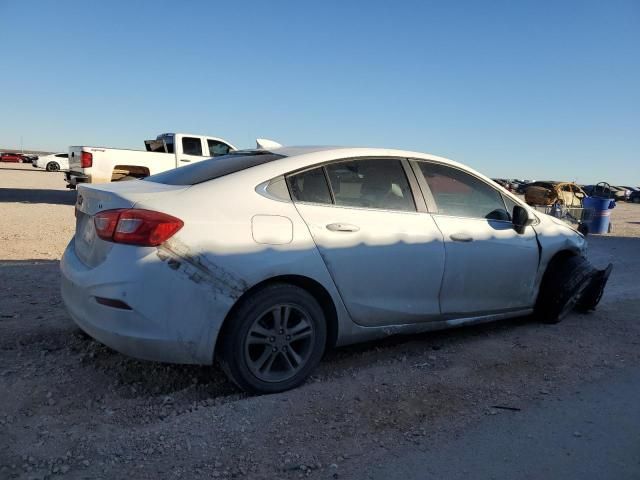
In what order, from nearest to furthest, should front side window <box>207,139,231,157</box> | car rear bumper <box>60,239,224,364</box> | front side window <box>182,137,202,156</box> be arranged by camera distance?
car rear bumper <box>60,239,224,364</box>, front side window <box>182,137,202,156</box>, front side window <box>207,139,231,157</box>

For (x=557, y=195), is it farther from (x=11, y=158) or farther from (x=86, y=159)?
(x=11, y=158)

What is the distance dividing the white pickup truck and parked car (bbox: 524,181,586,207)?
10333 millimetres

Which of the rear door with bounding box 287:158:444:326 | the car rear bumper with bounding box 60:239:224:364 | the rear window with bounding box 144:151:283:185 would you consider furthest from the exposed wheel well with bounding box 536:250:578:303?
the car rear bumper with bounding box 60:239:224:364

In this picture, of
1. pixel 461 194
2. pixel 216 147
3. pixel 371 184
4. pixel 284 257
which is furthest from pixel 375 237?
pixel 216 147

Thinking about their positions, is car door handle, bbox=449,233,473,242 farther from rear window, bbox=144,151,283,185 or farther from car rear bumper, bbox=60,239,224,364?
car rear bumper, bbox=60,239,224,364

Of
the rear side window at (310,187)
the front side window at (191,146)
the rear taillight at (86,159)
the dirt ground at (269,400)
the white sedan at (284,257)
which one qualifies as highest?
the front side window at (191,146)

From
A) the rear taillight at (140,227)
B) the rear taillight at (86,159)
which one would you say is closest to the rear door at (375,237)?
the rear taillight at (140,227)

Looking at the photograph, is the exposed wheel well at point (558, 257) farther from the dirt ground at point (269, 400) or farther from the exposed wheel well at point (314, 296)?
the exposed wheel well at point (314, 296)

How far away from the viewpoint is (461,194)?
422cm

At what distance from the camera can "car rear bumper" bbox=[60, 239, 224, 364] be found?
280cm

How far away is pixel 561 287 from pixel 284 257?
2.97 m

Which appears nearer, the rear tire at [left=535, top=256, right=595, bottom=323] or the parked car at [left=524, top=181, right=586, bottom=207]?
the rear tire at [left=535, top=256, right=595, bottom=323]

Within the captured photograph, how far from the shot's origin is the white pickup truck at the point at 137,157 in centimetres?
1386

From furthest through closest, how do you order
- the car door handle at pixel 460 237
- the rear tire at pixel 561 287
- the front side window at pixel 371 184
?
the rear tire at pixel 561 287
the car door handle at pixel 460 237
the front side window at pixel 371 184
